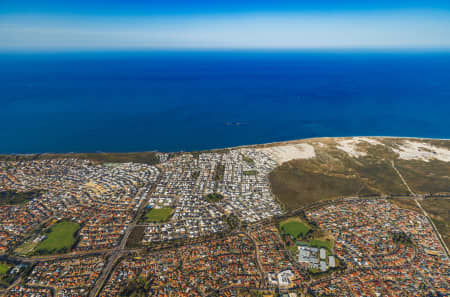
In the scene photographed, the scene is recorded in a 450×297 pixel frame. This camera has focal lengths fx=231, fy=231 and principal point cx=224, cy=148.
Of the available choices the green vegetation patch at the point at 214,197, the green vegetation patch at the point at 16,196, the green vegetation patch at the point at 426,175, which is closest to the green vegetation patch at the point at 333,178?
the green vegetation patch at the point at 426,175

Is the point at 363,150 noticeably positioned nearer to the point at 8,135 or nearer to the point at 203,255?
the point at 203,255

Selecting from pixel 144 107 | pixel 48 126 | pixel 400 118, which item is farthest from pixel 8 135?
pixel 400 118

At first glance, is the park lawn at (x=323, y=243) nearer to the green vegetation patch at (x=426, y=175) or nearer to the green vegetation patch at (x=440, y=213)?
the green vegetation patch at (x=440, y=213)

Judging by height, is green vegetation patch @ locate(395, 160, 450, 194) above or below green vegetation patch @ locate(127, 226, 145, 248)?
above

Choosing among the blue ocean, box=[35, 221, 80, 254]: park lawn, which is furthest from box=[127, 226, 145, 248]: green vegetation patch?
the blue ocean

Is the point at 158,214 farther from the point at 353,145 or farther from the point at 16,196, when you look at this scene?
the point at 353,145

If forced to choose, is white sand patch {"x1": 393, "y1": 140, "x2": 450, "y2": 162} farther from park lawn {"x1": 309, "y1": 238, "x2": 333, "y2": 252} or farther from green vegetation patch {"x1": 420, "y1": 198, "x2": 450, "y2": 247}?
park lawn {"x1": 309, "y1": 238, "x2": 333, "y2": 252}
